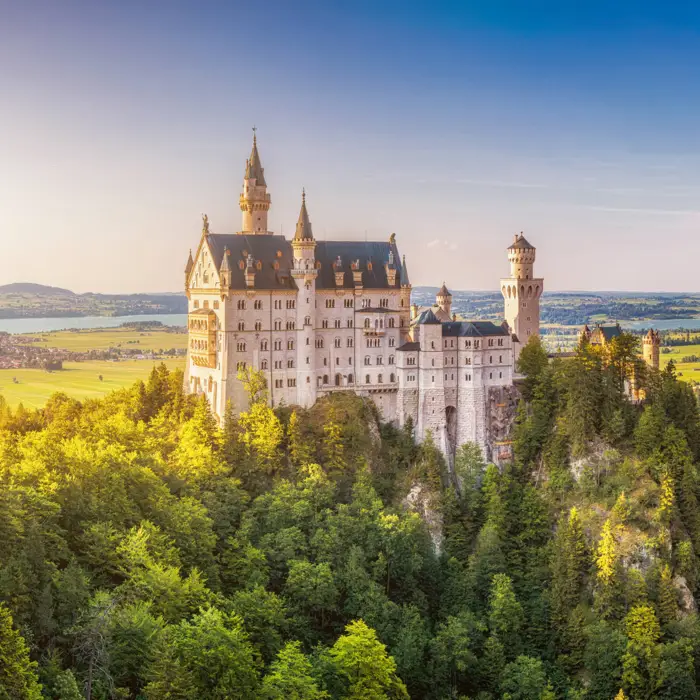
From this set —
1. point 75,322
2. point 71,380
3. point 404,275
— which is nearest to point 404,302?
point 404,275

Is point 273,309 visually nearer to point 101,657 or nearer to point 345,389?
point 345,389

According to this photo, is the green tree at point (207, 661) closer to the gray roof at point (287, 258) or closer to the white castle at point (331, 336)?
the white castle at point (331, 336)

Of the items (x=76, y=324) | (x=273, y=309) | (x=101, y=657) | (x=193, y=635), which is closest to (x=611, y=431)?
(x=273, y=309)

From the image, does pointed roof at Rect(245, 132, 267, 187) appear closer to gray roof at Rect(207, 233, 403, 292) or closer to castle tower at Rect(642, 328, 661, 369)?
gray roof at Rect(207, 233, 403, 292)

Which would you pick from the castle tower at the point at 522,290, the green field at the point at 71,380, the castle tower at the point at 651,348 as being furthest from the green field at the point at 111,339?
the castle tower at the point at 651,348

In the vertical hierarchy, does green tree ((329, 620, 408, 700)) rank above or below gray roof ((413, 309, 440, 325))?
below

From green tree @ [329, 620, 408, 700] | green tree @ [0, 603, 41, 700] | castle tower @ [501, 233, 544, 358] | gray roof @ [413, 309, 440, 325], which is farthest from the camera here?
castle tower @ [501, 233, 544, 358]

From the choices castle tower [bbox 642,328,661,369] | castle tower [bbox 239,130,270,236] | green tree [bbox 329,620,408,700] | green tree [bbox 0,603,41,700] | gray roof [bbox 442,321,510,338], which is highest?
castle tower [bbox 239,130,270,236]

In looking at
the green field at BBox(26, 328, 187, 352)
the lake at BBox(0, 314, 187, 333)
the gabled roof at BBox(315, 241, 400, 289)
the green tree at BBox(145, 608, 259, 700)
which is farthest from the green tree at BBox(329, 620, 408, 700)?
the lake at BBox(0, 314, 187, 333)
